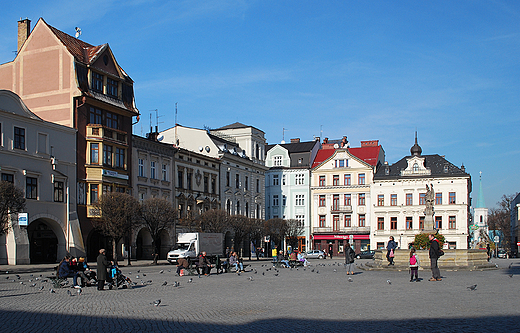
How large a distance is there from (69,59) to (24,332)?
39243 mm

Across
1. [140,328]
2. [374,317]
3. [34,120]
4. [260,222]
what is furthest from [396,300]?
[260,222]

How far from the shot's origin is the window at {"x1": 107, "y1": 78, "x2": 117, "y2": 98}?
167ft

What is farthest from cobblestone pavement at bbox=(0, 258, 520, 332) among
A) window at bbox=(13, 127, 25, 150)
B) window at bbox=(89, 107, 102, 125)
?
window at bbox=(89, 107, 102, 125)

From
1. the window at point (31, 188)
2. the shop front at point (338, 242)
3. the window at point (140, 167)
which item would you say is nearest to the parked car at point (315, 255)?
the shop front at point (338, 242)

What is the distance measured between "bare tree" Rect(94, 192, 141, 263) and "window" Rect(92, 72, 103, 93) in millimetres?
10036

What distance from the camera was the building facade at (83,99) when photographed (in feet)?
154

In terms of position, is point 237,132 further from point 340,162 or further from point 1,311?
point 1,311

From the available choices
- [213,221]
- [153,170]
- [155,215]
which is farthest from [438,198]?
[155,215]

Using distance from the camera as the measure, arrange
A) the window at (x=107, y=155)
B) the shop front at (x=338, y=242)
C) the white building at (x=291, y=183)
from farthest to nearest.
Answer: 1. the white building at (x=291, y=183)
2. the shop front at (x=338, y=242)
3. the window at (x=107, y=155)

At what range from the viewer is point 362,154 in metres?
82.0

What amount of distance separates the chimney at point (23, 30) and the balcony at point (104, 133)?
11.2 metres

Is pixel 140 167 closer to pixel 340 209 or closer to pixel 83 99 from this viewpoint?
pixel 83 99

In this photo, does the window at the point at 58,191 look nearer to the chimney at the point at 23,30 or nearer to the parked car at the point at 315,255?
the chimney at the point at 23,30

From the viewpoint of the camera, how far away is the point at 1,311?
49.4ft
